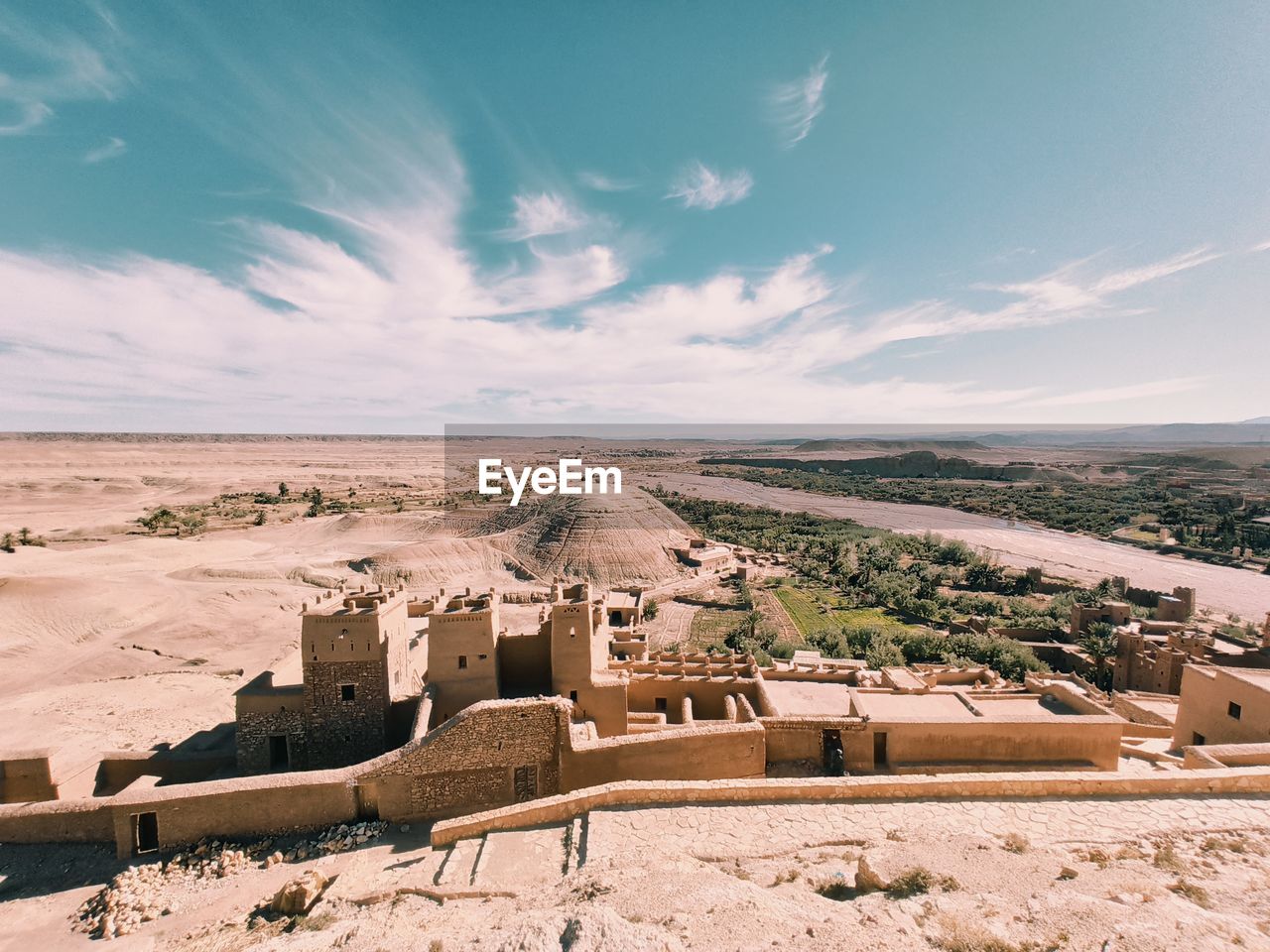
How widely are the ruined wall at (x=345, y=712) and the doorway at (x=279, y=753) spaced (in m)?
0.65

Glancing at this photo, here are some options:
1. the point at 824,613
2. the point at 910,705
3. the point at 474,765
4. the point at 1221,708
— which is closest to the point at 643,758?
the point at 474,765

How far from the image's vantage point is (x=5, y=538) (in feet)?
141

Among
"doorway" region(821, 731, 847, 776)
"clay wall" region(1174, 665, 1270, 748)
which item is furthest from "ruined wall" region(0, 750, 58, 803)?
"clay wall" region(1174, 665, 1270, 748)

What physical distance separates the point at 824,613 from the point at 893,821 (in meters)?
26.4

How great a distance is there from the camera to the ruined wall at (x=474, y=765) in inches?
496

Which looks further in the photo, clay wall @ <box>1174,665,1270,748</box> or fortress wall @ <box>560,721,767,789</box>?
clay wall @ <box>1174,665,1270,748</box>

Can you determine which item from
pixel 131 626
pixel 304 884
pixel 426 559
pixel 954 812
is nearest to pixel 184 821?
pixel 304 884

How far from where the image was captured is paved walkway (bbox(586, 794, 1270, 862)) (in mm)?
9203

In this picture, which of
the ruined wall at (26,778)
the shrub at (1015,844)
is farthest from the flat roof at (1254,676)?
the ruined wall at (26,778)

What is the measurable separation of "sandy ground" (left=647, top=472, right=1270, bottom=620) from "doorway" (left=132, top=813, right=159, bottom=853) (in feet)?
172

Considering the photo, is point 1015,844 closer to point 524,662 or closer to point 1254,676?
point 1254,676

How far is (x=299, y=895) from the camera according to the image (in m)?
10.3

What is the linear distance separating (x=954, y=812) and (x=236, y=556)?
49.6m

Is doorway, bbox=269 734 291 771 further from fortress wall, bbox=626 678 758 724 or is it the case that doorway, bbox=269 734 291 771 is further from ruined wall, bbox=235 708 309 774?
fortress wall, bbox=626 678 758 724
